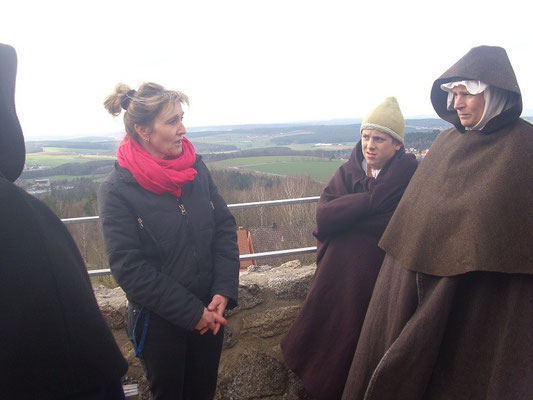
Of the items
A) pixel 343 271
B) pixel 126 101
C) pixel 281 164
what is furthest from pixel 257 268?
pixel 281 164

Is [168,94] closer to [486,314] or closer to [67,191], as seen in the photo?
[486,314]

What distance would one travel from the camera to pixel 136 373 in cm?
270

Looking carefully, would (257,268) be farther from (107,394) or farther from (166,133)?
(107,394)

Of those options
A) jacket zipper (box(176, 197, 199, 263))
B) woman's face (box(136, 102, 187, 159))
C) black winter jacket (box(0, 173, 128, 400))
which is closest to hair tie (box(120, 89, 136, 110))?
woman's face (box(136, 102, 187, 159))

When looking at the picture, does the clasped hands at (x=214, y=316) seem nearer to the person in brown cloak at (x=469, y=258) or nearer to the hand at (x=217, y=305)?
the hand at (x=217, y=305)

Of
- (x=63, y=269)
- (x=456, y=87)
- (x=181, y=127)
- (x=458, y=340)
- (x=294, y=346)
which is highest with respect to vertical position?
(x=456, y=87)

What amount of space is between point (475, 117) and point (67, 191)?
5.52m

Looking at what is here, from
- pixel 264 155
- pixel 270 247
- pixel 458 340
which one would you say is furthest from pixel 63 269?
pixel 264 155

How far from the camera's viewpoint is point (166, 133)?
2096 millimetres

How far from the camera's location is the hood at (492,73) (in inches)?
68.6

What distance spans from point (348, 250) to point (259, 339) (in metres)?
0.93

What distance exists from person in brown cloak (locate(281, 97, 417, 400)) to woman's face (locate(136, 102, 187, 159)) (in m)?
0.84

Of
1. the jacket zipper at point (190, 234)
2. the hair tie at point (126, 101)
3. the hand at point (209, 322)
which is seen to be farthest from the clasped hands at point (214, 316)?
the hair tie at point (126, 101)

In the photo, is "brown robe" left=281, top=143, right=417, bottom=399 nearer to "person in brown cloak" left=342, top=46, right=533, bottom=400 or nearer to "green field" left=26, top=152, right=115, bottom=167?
"person in brown cloak" left=342, top=46, right=533, bottom=400
